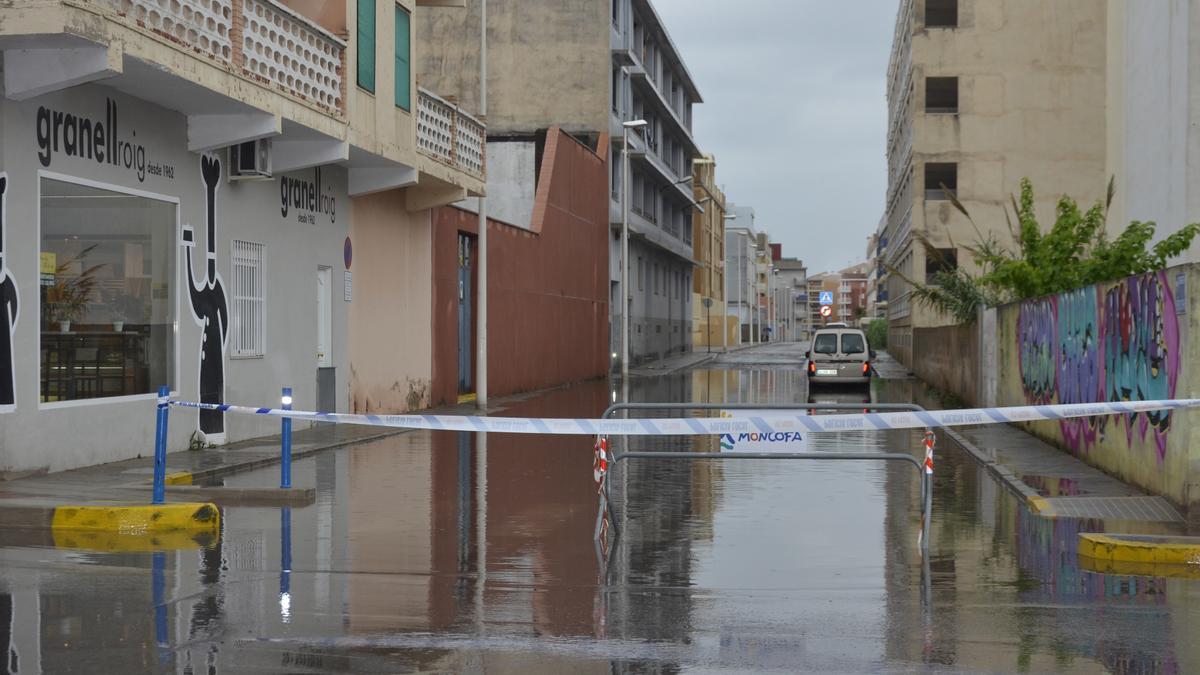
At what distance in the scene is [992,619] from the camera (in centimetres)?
782

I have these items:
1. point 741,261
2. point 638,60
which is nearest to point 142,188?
point 638,60

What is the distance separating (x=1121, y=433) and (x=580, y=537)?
6601mm

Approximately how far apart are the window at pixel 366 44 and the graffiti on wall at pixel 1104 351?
33.7ft

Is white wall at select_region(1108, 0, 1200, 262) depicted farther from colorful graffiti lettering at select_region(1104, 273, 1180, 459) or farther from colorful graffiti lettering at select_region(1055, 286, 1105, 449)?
colorful graffiti lettering at select_region(1104, 273, 1180, 459)

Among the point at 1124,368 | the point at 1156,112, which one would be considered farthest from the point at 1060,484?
the point at 1156,112

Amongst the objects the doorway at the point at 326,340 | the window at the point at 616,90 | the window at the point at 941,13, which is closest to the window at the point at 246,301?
the doorway at the point at 326,340

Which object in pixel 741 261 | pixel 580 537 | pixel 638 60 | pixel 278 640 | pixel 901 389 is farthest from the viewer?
pixel 741 261

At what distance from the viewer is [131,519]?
36.4ft

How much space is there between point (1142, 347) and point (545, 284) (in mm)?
26977

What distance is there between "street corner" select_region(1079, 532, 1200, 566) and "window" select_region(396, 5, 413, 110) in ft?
51.0

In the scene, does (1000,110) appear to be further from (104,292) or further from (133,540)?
(133,540)

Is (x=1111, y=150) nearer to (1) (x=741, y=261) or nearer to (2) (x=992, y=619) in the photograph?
(2) (x=992, y=619)

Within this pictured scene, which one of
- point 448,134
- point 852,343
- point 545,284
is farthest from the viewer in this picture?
point 545,284

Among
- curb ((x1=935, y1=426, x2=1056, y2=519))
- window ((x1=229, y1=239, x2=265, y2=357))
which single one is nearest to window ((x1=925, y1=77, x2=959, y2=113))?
curb ((x1=935, y1=426, x2=1056, y2=519))
